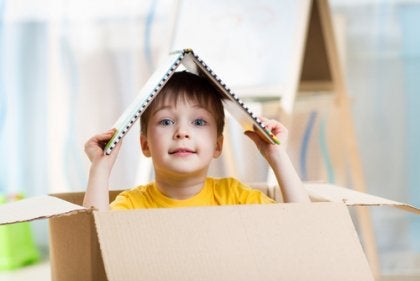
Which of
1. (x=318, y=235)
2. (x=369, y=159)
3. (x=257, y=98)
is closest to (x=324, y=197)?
(x=318, y=235)

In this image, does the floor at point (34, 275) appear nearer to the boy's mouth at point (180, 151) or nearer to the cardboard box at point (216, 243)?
the boy's mouth at point (180, 151)

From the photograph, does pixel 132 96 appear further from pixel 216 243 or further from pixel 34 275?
pixel 216 243

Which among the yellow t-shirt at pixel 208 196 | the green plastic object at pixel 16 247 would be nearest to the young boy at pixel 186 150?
the yellow t-shirt at pixel 208 196

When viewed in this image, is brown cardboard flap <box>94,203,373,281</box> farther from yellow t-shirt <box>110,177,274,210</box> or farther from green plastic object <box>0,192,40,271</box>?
green plastic object <box>0,192,40,271</box>

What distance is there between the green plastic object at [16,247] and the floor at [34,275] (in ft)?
0.14

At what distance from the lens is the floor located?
184cm

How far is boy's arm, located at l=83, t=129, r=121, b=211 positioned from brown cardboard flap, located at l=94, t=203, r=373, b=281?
254 millimetres

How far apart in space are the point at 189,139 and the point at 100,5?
126 cm

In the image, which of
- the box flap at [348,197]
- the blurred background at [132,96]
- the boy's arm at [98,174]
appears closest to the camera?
the box flap at [348,197]

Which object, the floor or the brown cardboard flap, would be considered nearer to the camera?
the brown cardboard flap

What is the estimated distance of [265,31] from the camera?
77.0 inches

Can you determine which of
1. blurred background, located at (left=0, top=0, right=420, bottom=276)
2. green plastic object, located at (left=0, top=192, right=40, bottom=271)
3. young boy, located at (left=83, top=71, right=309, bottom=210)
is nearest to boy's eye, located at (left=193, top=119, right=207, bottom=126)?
young boy, located at (left=83, top=71, right=309, bottom=210)

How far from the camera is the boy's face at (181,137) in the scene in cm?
116

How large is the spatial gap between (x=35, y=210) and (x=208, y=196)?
1.55 ft
